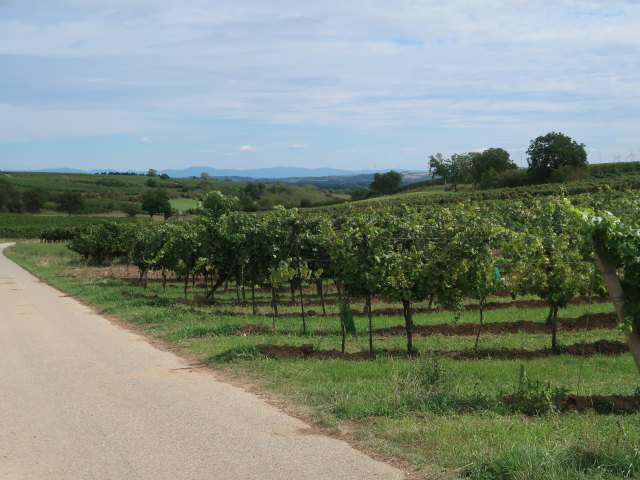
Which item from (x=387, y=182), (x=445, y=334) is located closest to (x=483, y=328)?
(x=445, y=334)

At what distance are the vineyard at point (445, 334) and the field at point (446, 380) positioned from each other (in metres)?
0.03

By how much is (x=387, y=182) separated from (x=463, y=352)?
10120 centimetres

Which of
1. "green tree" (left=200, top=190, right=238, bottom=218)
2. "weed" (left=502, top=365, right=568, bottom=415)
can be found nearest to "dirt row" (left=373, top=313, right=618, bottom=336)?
"weed" (left=502, top=365, right=568, bottom=415)

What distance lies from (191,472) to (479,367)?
5812mm

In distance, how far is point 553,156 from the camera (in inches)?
3066

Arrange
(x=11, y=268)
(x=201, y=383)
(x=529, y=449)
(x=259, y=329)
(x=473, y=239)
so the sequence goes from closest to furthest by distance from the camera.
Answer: (x=529, y=449) → (x=201, y=383) → (x=473, y=239) → (x=259, y=329) → (x=11, y=268)

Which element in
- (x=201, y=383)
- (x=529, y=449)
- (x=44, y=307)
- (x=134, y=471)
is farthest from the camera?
(x=44, y=307)

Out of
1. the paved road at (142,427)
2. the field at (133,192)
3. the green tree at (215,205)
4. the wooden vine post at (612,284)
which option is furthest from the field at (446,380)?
the field at (133,192)

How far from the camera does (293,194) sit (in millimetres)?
134125

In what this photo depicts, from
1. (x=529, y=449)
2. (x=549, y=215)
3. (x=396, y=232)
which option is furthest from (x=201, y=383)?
(x=549, y=215)

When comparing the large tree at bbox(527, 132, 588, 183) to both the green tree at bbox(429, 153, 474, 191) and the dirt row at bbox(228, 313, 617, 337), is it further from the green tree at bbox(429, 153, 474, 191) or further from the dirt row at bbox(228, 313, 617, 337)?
the dirt row at bbox(228, 313, 617, 337)

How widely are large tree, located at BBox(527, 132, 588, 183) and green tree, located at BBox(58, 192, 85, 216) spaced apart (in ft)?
234

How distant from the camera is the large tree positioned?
7788 cm

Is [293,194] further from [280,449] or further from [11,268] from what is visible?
[280,449]
